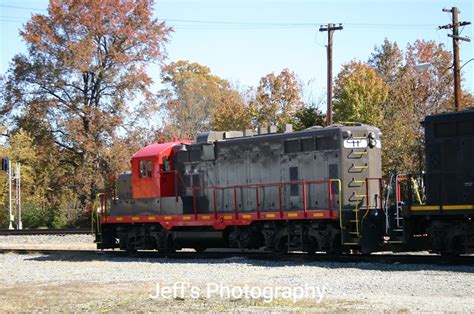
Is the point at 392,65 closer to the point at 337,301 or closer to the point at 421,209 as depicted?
the point at 421,209

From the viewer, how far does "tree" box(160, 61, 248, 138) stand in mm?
52500

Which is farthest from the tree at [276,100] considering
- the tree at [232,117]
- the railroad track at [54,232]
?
the railroad track at [54,232]

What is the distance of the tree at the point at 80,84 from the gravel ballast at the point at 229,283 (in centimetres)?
2369

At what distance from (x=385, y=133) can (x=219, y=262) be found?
24.1 m

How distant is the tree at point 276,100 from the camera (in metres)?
49.8

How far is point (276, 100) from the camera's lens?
50.7 m

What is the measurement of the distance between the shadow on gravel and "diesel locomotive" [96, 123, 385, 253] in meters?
0.53

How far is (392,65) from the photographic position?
63.0 m

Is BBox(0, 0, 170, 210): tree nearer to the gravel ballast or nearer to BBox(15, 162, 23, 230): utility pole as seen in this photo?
BBox(15, 162, 23, 230): utility pole

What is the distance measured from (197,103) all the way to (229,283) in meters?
65.4

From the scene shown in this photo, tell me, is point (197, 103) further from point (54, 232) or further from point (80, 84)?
point (54, 232)

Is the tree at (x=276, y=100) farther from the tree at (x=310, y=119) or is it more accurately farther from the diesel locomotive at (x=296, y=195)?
the diesel locomotive at (x=296, y=195)

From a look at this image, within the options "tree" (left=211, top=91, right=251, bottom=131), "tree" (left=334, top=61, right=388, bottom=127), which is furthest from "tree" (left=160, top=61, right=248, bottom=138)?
"tree" (left=334, top=61, right=388, bottom=127)

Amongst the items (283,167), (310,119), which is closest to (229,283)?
(283,167)
